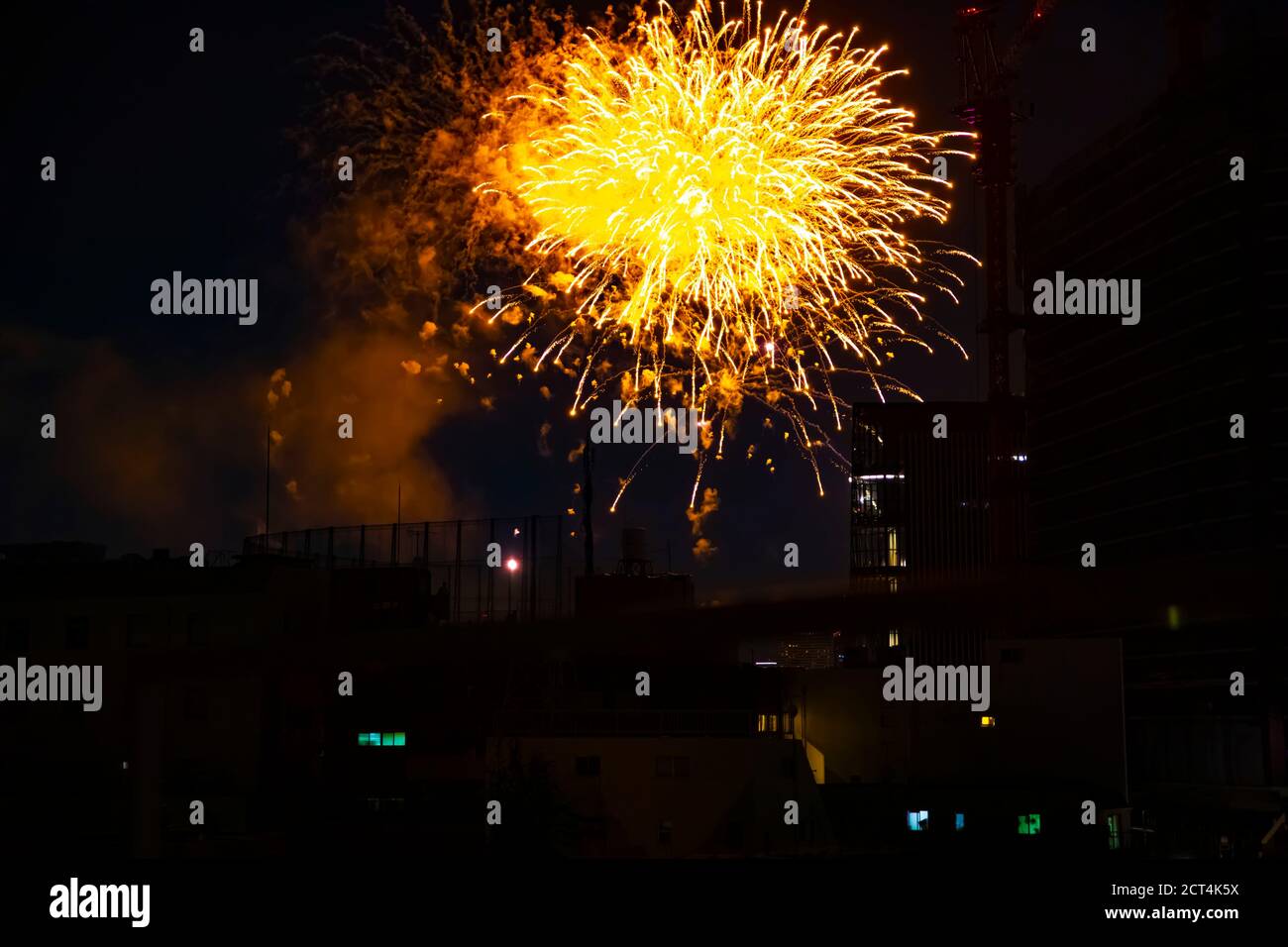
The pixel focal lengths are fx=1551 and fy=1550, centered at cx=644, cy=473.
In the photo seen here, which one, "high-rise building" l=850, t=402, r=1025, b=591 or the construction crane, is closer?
the construction crane

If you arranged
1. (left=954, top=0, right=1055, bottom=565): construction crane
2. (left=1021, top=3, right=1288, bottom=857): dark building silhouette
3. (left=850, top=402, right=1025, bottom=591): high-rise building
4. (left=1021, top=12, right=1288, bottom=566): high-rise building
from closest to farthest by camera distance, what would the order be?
(left=954, top=0, right=1055, bottom=565): construction crane
(left=1021, top=3, right=1288, bottom=857): dark building silhouette
(left=1021, top=12, right=1288, bottom=566): high-rise building
(left=850, top=402, right=1025, bottom=591): high-rise building

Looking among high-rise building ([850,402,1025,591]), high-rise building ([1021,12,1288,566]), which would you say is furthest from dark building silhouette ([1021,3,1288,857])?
high-rise building ([850,402,1025,591])

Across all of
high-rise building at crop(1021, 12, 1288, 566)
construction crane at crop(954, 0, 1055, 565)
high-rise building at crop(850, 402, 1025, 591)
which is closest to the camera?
construction crane at crop(954, 0, 1055, 565)

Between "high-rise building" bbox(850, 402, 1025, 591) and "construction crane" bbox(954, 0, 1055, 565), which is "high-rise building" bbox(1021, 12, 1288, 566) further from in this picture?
"construction crane" bbox(954, 0, 1055, 565)

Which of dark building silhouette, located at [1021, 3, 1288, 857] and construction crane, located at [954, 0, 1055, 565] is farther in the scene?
dark building silhouette, located at [1021, 3, 1288, 857]

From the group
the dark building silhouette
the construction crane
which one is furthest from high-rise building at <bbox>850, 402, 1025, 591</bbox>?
the construction crane

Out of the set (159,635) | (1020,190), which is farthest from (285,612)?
(1020,190)

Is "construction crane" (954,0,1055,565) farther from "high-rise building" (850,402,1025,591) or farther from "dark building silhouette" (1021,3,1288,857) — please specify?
"high-rise building" (850,402,1025,591)

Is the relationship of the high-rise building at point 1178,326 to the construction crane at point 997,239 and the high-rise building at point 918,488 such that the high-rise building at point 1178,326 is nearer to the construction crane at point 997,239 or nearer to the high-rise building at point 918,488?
the high-rise building at point 918,488

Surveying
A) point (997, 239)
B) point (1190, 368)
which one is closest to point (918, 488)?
point (1190, 368)

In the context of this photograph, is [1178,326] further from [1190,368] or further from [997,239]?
[997,239]
